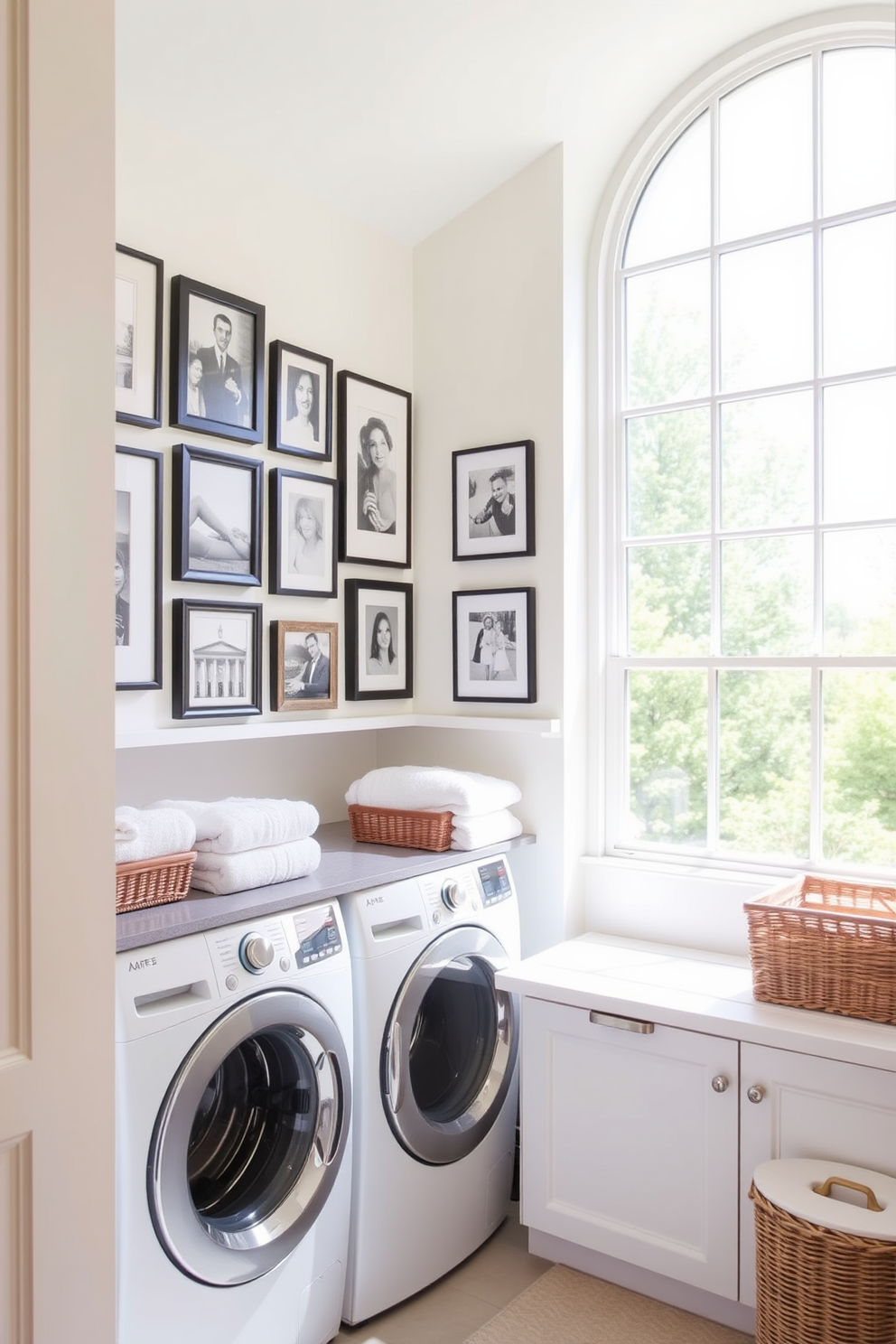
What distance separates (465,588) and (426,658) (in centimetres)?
25

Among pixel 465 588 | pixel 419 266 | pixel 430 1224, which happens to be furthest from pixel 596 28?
pixel 430 1224

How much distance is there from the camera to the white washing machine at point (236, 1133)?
1.71m

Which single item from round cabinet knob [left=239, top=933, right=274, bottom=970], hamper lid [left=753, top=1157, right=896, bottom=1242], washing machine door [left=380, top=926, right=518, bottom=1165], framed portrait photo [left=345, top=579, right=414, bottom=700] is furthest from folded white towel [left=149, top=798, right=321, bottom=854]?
hamper lid [left=753, top=1157, right=896, bottom=1242]

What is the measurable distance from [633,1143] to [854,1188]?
512 mm

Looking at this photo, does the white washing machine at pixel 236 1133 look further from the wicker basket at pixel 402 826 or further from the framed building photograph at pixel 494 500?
the framed building photograph at pixel 494 500

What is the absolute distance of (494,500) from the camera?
9.37ft

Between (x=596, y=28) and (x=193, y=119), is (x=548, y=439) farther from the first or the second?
(x=193, y=119)

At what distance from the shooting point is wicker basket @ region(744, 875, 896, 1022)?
205 cm

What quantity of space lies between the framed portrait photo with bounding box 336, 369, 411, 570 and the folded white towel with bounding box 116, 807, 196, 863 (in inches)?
40.0

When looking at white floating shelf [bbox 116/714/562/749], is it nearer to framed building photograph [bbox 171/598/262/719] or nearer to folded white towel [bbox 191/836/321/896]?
framed building photograph [bbox 171/598/262/719]

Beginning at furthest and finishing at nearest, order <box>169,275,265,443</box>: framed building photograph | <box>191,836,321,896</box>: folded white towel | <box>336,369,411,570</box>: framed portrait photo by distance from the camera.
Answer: <box>336,369,411,570</box>: framed portrait photo
<box>169,275,265,443</box>: framed building photograph
<box>191,836,321,896</box>: folded white towel

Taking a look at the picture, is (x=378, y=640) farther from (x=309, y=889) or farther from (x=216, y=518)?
(x=309, y=889)

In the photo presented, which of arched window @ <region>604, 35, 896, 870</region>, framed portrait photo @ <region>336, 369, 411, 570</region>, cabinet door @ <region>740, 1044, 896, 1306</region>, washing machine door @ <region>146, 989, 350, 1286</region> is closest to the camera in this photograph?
washing machine door @ <region>146, 989, 350, 1286</region>

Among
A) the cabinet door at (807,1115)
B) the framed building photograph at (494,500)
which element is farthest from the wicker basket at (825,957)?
the framed building photograph at (494,500)
